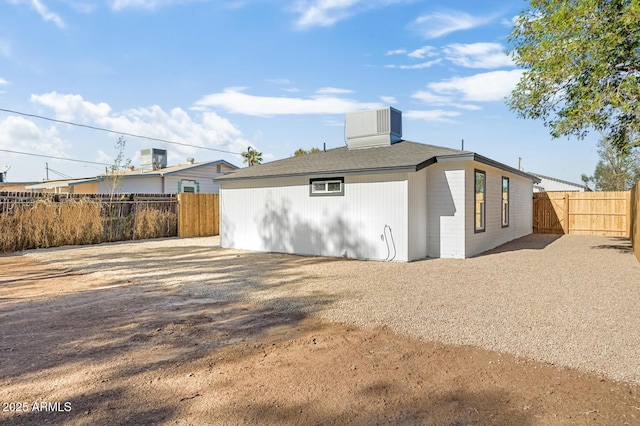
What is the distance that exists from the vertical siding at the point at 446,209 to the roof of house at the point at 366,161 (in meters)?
0.47

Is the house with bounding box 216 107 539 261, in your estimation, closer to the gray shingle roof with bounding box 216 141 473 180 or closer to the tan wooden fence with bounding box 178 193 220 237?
the gray shingle roof with bounding box 216 141 473 180

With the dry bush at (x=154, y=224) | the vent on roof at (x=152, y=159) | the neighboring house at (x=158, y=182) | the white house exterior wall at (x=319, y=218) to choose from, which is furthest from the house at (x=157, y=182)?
the white house exterior wall at (x=319, y=218)

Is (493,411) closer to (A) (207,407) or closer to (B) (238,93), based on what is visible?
(A) (207,407)

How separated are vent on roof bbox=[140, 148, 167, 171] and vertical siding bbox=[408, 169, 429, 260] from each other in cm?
2038

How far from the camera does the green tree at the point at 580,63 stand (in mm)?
9125

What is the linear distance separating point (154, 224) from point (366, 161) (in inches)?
398

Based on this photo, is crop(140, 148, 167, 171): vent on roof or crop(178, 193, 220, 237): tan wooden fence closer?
crop(178, 193, 220, 237): tan wooden fence

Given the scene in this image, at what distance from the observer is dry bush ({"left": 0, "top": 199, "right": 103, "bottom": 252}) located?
491 inches

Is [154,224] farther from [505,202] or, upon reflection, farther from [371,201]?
[505,202]

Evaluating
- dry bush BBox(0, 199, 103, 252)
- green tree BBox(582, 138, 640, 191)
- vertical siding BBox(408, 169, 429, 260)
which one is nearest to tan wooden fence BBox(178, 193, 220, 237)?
dry bush BBox(0, 199, 103, 252)

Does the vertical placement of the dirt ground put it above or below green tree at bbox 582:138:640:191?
below

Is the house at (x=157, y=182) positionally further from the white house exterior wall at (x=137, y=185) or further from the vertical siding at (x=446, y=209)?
the vertical siding at (x=446, y=209)

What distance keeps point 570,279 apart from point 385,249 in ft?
13.1

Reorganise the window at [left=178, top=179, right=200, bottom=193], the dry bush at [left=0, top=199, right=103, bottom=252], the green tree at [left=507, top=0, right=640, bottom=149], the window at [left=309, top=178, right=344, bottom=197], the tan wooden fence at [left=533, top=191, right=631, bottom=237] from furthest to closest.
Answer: the window at [left=178, top=179, right=200, bottom=193] → the tan wooden fence at [left=533, top=191, right=631, bottom=237] → the dry bush at [left=0, top=199, right=103, bottom=252] → the window at [left=309, top=178, right=344, bottom=197] → the green tree at [left=507, top=0, right=640, bottom=149]
